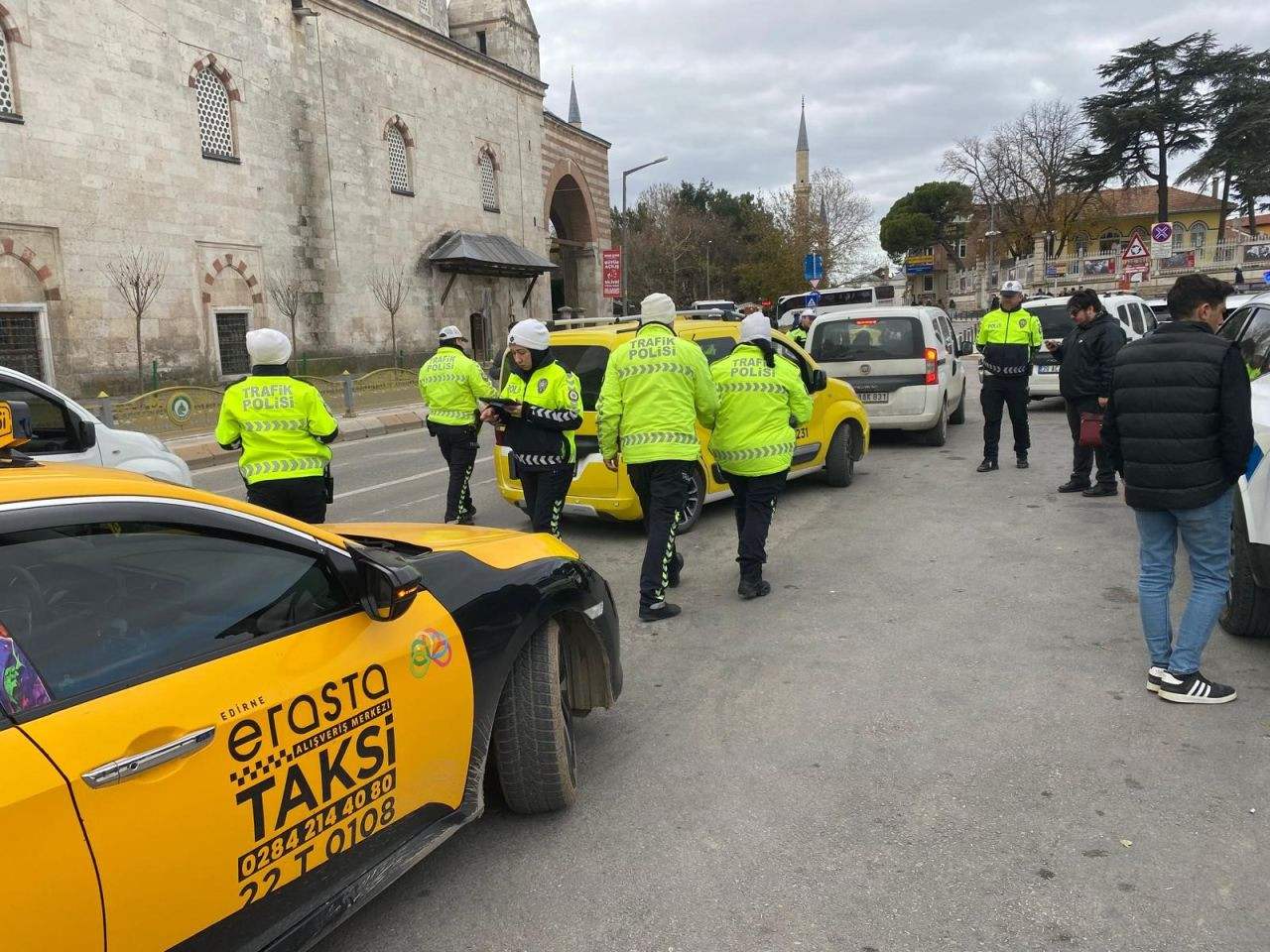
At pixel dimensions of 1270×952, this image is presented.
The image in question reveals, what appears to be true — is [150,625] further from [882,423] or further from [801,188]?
[801,188]

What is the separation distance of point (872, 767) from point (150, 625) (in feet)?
8.74

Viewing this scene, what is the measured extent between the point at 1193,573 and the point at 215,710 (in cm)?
400

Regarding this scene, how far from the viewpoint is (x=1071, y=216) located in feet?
181

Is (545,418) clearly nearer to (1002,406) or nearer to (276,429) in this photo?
(276,429)

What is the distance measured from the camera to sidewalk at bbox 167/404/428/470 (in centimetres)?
1438

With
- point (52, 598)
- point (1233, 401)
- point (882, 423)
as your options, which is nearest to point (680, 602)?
point (1233, 401)

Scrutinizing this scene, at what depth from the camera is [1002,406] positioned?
966 cm

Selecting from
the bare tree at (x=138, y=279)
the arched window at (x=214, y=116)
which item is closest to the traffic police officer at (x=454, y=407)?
the bare tree at (x=138, y=279)

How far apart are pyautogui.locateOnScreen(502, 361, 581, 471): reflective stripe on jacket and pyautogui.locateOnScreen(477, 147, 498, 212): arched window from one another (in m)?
31.7

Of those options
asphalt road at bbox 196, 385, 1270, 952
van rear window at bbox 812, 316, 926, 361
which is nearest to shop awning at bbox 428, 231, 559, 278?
van rear window at bbox 812, 316, 926, 361

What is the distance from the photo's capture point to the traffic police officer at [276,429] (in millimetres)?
5145

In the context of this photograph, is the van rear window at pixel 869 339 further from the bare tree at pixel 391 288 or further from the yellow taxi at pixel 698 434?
the bare tree at pixel 391 288

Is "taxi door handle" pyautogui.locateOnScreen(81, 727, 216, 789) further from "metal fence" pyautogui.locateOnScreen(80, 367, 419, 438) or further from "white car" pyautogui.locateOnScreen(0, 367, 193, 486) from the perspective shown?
"metal fence" pyautogui.locateOnScreen(80, 367, 419, 438)

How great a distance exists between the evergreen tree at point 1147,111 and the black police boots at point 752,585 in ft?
180
